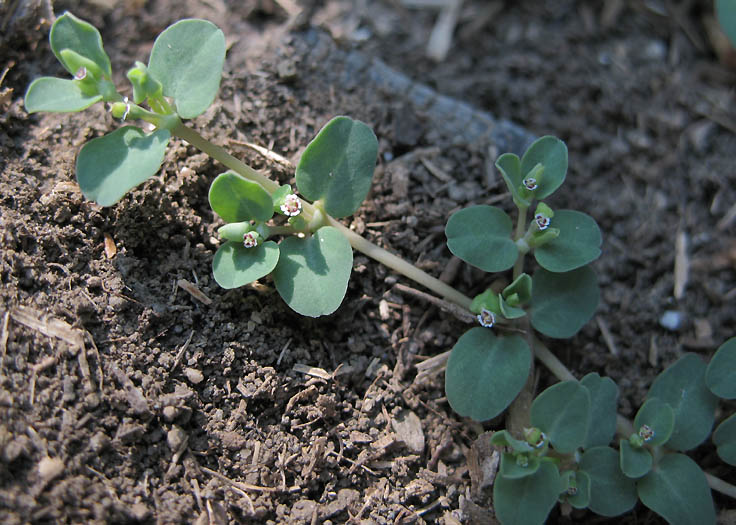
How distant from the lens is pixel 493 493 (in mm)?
2666

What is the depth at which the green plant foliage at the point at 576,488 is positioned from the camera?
259cm

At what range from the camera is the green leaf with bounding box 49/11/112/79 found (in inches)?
103

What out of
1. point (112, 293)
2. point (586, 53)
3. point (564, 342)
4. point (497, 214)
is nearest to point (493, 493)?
point (564, 342)

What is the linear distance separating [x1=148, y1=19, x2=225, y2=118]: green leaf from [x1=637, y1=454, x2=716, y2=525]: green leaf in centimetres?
260

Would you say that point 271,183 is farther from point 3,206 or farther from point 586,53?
point 586,53

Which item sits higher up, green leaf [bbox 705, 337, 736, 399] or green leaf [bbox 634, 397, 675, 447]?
green leaf [bbox 705, 337, 736, 399]

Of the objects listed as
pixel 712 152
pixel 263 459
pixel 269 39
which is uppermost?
pixel 269 39

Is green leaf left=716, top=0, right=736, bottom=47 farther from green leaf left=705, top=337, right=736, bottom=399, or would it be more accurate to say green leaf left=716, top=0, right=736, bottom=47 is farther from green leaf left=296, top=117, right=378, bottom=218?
green leaf left=296, top=117, right=378, bottom=218

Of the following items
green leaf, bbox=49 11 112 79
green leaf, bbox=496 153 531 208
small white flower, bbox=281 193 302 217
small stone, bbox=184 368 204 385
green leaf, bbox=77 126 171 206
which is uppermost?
green leaf, bbox=49 11 112 79

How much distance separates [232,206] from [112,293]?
646mm

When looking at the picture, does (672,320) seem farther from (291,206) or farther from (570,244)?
(291,206)

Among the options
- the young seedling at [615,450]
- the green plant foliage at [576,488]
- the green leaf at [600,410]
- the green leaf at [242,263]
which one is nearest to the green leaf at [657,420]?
the young seedling at [615,450]

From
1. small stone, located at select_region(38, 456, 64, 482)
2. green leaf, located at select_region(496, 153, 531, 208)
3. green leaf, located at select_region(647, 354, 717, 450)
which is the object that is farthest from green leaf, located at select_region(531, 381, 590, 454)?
small stone, located at select_region(38, 456, 64, 482)

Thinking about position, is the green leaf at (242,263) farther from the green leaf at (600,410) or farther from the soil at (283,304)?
the green leaf at (600,410)
